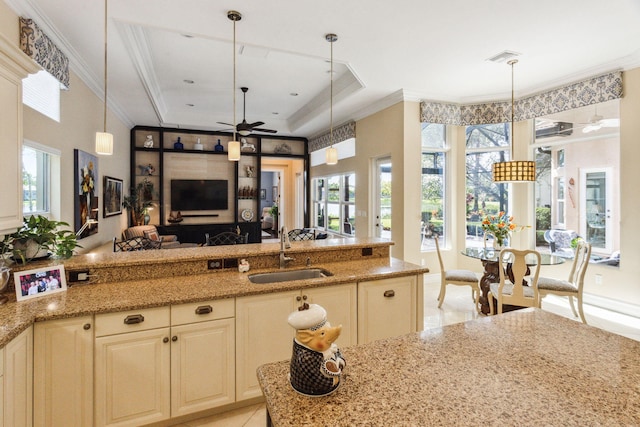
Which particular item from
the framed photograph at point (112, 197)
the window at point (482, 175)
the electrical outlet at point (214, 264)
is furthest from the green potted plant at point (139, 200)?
the window at point (482, 175)

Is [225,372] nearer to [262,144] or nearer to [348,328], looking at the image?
[348,328]

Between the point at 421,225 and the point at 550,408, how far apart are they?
4.59m

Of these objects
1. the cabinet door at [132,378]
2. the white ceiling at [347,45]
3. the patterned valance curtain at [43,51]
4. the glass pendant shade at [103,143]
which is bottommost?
the cabinet door at [132,378]

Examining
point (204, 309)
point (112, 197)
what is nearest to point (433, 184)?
point (204, 309)

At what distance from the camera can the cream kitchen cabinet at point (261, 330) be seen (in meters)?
2.09

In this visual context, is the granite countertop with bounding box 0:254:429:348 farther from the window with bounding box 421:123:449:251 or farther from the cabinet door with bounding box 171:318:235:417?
the window with bounding box 421:123:449:251

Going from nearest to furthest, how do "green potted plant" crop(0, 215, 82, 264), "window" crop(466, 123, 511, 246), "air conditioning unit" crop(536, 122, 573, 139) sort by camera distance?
"green potted plant" crop(0, 215, 82, 264) → "air conditioning unit" crop(536, 122, 573, 139) → "window" crop(466, 123, 511, 246)

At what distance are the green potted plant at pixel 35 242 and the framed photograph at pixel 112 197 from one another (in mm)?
2947

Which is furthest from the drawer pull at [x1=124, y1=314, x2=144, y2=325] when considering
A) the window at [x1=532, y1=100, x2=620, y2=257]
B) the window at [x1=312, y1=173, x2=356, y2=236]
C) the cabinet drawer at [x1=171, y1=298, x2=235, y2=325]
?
the window at [x1=532, y1=100, x2=620, y2=257]

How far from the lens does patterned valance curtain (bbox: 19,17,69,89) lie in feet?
8.76

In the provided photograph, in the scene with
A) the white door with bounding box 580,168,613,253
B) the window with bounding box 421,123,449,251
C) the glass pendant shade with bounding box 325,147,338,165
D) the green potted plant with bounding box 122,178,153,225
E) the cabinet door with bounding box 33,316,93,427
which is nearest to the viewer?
the cabinet door with bounding box 33,316,93,427

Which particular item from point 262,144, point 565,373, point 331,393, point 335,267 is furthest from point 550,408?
point 262,144

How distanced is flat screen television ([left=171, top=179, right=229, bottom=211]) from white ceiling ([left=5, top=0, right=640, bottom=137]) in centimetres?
210

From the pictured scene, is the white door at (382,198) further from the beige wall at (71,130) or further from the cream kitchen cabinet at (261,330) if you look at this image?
the beige wall at (71,130)
